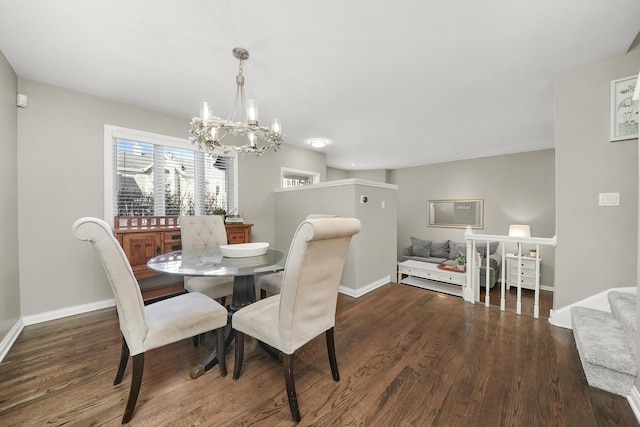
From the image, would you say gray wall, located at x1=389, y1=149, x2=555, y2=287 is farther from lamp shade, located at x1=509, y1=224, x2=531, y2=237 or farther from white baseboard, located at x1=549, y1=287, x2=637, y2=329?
white baseboard, located at x1=549, y1=287, x2=637, y2=329

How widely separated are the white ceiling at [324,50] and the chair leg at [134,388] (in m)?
2.11

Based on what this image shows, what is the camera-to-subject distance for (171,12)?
5.20ft

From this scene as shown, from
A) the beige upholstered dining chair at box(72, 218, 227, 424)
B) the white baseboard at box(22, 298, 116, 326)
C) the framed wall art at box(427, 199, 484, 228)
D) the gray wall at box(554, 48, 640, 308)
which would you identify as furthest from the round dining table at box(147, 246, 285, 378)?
the framed wall art at box(427, 199, 484, 228)

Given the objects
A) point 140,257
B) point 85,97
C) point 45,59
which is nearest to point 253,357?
point 140,257

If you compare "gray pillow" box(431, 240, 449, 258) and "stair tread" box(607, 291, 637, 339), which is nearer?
"stair tread" box(607, 291, 637, 339)

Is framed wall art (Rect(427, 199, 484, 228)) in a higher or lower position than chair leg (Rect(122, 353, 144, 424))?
higher

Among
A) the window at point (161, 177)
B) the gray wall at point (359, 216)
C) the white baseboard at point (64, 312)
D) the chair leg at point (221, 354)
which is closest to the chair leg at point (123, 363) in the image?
the chair leg at point (221, 354)

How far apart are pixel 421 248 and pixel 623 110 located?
4.36 m

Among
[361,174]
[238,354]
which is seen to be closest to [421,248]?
[361,174]

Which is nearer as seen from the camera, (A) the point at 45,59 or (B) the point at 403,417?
(B) the point at 403,417

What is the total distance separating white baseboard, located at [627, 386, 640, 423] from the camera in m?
1.32

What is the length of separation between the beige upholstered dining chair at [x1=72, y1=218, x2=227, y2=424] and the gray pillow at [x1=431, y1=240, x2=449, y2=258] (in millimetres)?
5444

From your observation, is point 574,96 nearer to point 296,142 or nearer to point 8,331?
point 296,142

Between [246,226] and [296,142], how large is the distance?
1936 millimetres
